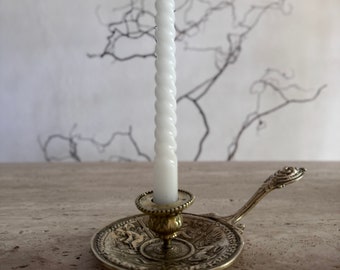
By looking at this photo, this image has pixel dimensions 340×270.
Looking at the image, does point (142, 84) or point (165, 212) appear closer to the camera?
point (165, 212)

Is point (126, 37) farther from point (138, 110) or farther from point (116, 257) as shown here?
point (116, 257)

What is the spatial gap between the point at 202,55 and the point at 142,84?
20cm

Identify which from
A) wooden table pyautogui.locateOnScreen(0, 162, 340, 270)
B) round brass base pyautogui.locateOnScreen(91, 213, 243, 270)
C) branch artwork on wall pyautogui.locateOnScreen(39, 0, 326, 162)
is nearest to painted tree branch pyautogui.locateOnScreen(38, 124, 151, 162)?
branch artwork on wall pyautogui.locateOnScreen(39, 0, 326, 162)

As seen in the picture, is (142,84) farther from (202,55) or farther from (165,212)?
(165,212)

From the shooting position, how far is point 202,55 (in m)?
1.33

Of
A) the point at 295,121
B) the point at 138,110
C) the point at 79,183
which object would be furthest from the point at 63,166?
the point at 295,121

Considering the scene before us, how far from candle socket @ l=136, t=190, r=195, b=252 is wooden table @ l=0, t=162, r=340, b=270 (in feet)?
0.27

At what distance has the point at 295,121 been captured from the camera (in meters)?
1.39

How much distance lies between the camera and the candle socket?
46cm

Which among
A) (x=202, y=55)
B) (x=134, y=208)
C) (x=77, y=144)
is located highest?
(x=202, y=55)

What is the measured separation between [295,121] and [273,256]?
3.04ft

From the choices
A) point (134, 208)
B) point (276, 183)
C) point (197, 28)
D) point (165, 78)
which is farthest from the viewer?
point (197, 28)

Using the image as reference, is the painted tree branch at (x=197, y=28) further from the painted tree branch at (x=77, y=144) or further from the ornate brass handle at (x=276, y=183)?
the ornate brass handle at (x=276, y=183)

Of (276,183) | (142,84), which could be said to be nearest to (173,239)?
(276,183)
